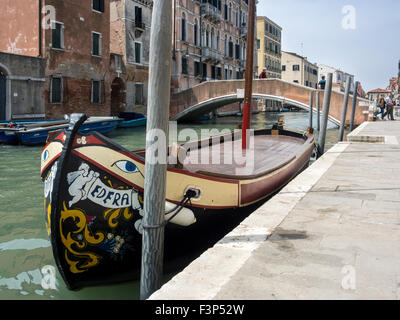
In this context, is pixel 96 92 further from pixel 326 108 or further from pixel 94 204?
pixel 94 204

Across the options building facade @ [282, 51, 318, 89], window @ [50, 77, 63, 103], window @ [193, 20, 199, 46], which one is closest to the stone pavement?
window @ [50, 77, 63, 103]

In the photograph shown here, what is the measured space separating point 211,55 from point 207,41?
1.10 m

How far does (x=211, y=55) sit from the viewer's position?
2788cm

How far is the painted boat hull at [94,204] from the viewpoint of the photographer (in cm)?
274

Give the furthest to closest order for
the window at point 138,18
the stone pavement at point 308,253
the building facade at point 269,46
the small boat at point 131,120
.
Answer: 1. the building facade at point 269,46
2. the window at point 138,18
3. the small boat at point 131,120
4. the stone pavement at point 308,253

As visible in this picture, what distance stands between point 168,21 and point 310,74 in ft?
190

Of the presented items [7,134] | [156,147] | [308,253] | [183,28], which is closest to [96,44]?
[7,134]

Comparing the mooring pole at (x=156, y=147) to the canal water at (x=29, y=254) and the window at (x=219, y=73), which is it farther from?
the window at (x=219, y=73)

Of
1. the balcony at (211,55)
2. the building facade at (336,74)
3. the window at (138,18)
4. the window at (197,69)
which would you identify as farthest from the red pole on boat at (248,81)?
the building facade at (336,74)

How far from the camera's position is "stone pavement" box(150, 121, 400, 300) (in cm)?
191

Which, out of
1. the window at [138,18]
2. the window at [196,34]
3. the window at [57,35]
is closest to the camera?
the window at [57,35]

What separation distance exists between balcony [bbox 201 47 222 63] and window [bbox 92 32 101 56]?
1009 cm
